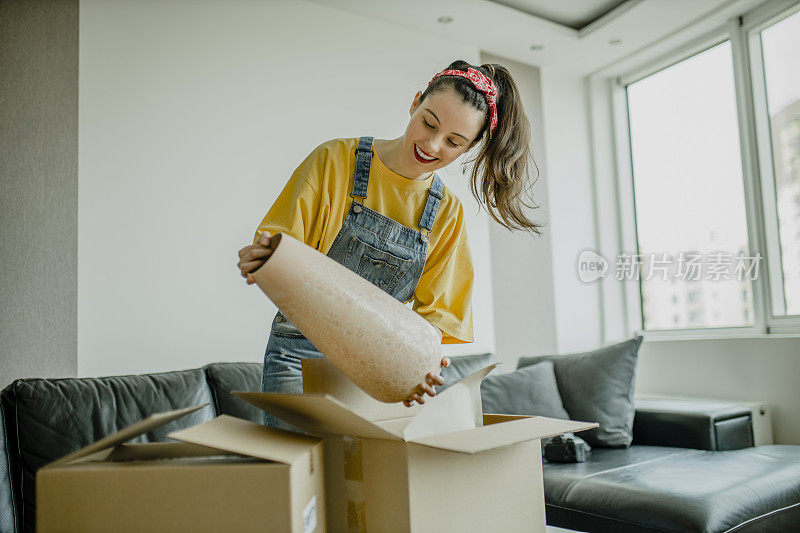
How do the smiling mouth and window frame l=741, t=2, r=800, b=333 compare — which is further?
window frame l=741, t=2, r=800, b=333

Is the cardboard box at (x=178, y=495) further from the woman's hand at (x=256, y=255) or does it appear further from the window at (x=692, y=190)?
the window at (x=692, y=190)

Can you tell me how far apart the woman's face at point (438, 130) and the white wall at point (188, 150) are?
5.11 feet

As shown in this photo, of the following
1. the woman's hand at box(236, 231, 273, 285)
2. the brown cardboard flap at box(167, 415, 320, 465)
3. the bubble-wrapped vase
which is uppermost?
the woman's hand at box(236, 231, 273, 285)

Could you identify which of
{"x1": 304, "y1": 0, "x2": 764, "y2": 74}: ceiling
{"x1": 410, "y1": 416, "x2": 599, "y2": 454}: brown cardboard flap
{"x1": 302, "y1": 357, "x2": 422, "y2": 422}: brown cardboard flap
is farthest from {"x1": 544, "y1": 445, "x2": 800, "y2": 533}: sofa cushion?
{"x1": 304, "y1": 0, "x2": 764, "y2": 74}: ceiling

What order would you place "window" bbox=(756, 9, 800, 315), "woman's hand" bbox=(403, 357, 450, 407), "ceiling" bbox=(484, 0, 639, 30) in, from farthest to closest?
"ceiling" bbox=(484, 0, 639, 30) < "window" bbox=(756, 9, 800, 315) < "woman's hand" bbox=(403, 357, 450, 407)

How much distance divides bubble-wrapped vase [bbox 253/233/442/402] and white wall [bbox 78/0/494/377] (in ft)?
5.77

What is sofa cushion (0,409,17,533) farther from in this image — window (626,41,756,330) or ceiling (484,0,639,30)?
window (626,41,756,330)

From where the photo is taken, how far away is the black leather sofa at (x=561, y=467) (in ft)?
5.66

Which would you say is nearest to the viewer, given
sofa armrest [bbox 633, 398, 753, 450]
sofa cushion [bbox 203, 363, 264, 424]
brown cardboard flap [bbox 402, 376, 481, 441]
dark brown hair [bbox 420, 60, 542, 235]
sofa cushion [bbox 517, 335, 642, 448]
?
brown cardboard flap [bbox 402, 376, 481, 441]

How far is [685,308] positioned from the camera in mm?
3648

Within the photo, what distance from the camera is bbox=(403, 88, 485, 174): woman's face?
1.25 metres

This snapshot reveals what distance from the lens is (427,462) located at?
789 mm

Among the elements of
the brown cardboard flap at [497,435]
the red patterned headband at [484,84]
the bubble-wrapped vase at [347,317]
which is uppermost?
the red patterned headband at [484,84]

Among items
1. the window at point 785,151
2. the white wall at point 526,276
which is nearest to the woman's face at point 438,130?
the white wall at point 526,276
